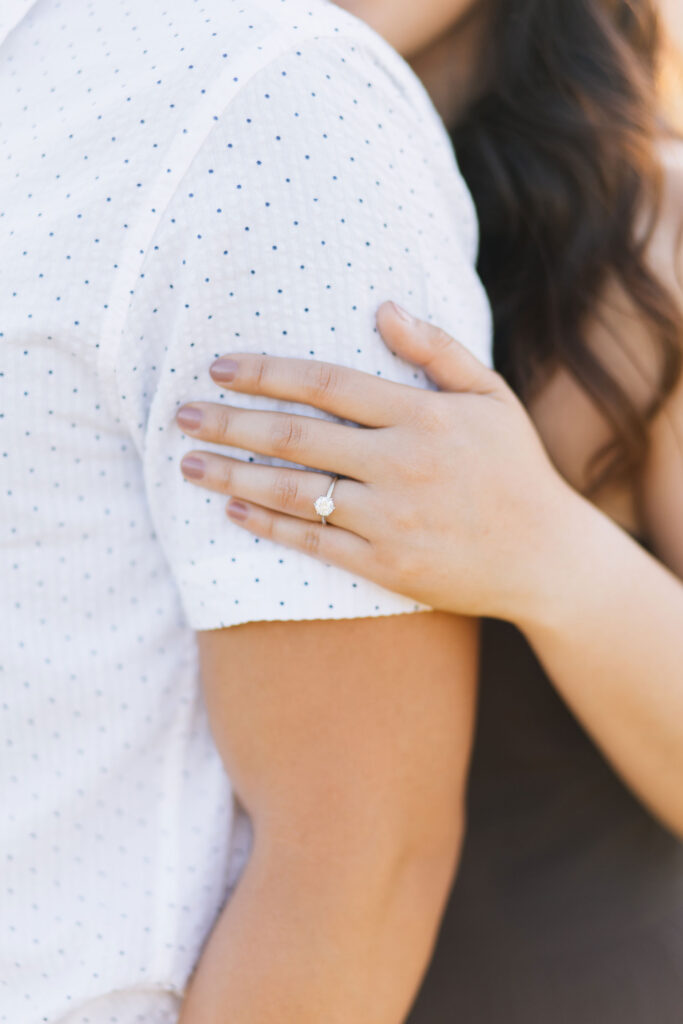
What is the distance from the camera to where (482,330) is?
2.57ft

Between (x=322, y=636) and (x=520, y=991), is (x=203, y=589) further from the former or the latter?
(x=520, y=991)

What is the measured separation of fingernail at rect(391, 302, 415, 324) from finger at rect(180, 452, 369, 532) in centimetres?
14

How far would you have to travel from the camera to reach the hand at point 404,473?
64cm

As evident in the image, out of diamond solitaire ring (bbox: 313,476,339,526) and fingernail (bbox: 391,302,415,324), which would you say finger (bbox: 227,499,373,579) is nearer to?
diamond solitaire ring (bbox: 313,476,339,526)

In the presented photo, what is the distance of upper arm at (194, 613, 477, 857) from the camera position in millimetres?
663

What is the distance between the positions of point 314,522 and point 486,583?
0.17m

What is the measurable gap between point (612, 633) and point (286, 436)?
1.34 ft

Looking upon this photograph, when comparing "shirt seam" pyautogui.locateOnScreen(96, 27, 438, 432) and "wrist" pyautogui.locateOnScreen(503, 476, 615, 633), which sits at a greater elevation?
"shirt seam" pyautogui.locateOnScreen(96, 27, 438, 432)

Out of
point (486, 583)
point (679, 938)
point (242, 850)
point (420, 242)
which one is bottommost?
point (679, 938)

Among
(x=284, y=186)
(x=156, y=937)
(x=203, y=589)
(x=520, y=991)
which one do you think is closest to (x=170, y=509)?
(x=203, y=589)

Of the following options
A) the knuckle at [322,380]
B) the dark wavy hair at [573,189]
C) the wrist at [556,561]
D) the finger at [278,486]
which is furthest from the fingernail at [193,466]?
the dark wavy hair at [573,189]

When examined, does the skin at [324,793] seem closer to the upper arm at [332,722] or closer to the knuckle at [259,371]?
the upper arm at [332,722]

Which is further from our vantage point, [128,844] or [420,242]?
[128,844]

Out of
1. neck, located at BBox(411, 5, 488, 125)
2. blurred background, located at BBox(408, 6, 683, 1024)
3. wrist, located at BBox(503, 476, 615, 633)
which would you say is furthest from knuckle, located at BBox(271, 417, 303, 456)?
neck, located at BBox(411, 5, 488, 125)
